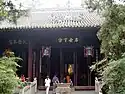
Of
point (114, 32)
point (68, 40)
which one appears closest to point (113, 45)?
point (114, 32)

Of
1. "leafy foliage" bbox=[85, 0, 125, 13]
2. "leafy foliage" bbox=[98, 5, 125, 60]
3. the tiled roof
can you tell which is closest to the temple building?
the tiled roof

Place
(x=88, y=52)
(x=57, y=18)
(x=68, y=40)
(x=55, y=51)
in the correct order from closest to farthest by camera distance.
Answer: (x=88, y=52)
(x=68, y=40)
(x=55, y=51)
(x=57, y=18)

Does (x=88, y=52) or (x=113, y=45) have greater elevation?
(x=88, y=52)

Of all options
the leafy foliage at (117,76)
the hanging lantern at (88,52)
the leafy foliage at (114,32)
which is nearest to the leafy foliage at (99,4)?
the leafy foliage at (114,32)

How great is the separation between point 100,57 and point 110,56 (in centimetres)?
693

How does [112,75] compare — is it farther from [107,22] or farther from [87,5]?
[87,5]

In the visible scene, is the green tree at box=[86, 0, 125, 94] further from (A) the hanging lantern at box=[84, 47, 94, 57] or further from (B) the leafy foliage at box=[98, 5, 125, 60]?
(A) the hanging lantern at box=[84, 47, 94, 57]

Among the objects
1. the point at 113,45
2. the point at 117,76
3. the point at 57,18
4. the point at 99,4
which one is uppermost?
the point at 57,18

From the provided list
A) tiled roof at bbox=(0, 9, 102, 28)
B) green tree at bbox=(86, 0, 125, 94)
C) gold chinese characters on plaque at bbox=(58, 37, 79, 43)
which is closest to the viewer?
green tree at bbox=(86, 0, 125, 94)

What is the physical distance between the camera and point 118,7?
9562 millimetres

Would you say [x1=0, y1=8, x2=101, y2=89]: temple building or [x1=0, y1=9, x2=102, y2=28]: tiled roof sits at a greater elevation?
[x1=0, y1=9, x2=102, y2=28]: tiled roof

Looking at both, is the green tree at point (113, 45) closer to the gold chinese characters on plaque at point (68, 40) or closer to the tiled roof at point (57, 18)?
the gold chinese characters on plaque at point (68, 40)

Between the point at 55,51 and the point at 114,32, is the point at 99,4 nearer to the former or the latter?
the point at 114,32

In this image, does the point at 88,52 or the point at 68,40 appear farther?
the point at 68,40
